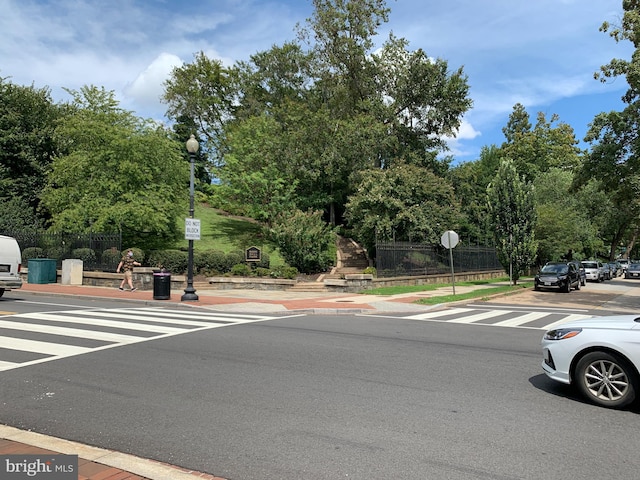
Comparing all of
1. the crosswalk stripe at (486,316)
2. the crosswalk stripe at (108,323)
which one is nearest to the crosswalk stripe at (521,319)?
the crosswalk stripe at (486,316)

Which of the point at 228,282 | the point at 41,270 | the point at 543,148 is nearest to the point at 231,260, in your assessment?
the point at 228,282

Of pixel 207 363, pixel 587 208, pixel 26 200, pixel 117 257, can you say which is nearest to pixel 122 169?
pixel 117 257

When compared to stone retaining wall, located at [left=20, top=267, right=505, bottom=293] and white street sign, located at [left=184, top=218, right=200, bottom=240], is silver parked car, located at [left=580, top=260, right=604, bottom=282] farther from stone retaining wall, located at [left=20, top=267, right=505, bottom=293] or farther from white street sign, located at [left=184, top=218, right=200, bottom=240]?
white street sign, located at [left=184, top=218, right=200, bottom=240]

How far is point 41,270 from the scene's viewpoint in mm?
22922

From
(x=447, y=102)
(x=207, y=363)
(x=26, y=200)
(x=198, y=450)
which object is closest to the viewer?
(x=198, y=450)

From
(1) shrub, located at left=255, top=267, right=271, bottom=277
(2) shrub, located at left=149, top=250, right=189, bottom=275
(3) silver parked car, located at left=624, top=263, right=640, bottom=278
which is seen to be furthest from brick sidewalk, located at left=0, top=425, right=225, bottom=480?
(3) silver parked car, located at left=624, top=263, right=640, bottom=278

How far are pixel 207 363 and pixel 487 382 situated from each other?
4214 millimetres

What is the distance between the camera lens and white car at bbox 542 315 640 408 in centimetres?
534

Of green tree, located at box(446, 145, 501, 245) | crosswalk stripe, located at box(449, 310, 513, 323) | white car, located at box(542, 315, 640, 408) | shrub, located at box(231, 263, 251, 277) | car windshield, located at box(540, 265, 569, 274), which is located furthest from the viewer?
green tree, located at box(446, 145, 501, 245)

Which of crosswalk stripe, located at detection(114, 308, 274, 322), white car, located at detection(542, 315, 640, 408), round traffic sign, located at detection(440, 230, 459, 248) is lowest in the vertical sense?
crosswalk stripe, located at detection(114, 308, 274, 322)

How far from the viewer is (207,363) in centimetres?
738

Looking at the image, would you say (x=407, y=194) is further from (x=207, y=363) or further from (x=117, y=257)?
(x=207, y=363)

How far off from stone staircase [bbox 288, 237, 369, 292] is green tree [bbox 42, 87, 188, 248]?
896 cm

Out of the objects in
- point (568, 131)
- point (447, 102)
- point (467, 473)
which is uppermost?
point (568, 131)
